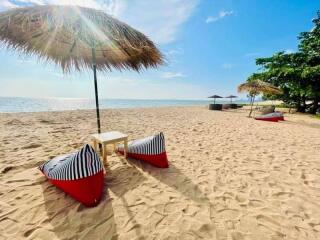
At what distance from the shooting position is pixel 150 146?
12.6 feet

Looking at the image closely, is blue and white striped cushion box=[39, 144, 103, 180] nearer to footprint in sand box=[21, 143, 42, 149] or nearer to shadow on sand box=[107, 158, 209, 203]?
shadow on sand box=[107, 158, 209, 203]

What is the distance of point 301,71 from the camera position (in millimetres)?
16578

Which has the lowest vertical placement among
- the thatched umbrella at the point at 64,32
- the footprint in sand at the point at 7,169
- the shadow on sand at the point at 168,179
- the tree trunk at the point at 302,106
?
the shadow on sand at the point at 168,179

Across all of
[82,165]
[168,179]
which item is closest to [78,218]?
[82,165]

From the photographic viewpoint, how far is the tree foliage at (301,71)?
16.1m

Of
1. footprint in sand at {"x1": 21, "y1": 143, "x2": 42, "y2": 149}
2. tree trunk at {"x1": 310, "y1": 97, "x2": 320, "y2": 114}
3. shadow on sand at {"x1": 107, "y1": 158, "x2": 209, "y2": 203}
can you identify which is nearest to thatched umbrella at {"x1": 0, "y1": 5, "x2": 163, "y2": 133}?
shadow on sand at {"x1": 107, "y1": 158, "x2": 209, "y2": 203}

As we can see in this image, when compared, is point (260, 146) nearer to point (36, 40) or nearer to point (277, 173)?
point (277, 173)

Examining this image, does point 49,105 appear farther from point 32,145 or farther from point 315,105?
point 315,105

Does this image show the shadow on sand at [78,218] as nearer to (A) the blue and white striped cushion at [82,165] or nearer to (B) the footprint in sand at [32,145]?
(A) the blue and white striped cushion at [82,165]

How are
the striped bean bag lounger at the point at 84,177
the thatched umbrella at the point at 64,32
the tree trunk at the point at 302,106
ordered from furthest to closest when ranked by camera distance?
1. the tree trunk at the point at 302,106
2. the thatched umbrella at the point at 64,32
3. the striped bean bag lounger at the point at 84,177

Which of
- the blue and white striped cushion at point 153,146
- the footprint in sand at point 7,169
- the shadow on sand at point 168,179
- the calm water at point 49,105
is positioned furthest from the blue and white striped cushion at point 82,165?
the calm water at point 49,105

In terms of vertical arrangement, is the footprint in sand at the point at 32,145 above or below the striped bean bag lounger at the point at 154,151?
below

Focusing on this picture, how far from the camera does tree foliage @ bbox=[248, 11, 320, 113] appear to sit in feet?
52.7

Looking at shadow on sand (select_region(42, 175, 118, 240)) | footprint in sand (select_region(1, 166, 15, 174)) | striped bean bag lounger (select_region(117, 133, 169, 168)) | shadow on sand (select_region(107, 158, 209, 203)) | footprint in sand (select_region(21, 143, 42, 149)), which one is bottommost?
shadow on sand (select_region(42, 175, 118, 240))
